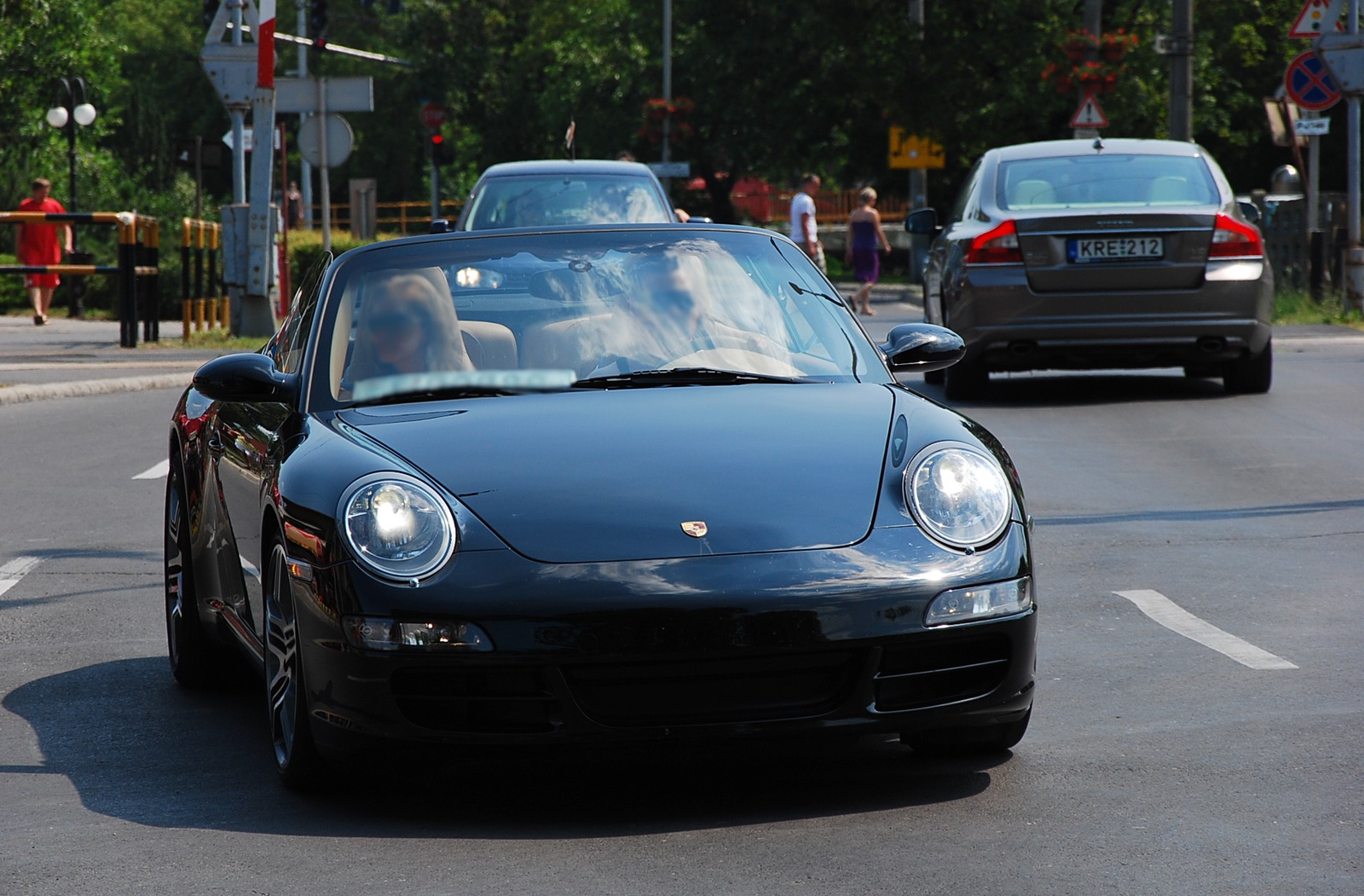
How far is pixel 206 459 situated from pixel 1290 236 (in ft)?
78.1

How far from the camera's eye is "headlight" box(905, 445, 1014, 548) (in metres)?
4.56

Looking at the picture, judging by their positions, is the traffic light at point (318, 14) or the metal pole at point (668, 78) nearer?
the traffic light at point (318, 14)

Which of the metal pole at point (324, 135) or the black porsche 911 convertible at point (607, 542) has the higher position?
the metal pole at point (324, 135)

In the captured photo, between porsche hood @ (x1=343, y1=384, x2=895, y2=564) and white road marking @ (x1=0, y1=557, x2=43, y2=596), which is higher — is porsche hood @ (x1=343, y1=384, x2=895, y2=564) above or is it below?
above

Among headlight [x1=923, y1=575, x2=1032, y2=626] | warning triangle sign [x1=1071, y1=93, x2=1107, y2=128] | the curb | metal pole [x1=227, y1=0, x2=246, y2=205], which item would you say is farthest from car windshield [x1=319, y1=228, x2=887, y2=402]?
warning triangle sign [x1=1071, y1=93, x2=1107, y2=128]

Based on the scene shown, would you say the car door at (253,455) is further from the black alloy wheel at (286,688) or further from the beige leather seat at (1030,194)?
the beige leather seat at (1030,194)

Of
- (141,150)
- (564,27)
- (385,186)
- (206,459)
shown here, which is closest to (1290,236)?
(206,459)

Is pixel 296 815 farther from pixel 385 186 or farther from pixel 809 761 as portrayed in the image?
pixel 385 186

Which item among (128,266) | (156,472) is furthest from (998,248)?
(128,266)

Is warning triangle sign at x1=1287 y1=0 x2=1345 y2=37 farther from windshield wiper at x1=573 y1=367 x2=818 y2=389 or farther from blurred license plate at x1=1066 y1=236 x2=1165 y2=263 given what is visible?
windshield wiper at x1=573 y1=367 x2=818 y2=389

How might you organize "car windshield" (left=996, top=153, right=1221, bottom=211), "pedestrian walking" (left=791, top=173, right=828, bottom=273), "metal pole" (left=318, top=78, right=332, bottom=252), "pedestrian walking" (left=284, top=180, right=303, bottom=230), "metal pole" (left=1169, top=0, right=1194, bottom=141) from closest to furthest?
"car windshield" (left=996, top=153, right=1221, bottom=211) → "metal pole" (left=318, top=78, right=332, bottom=252) → "metal pole" (left=1169, top=0, right=1194, bottom=141) → "pedestrian walking" (left=791, top=173, right=828, bottom=273) → "pedestrian walking" (left=284, top=180, right=303, bottom=230)

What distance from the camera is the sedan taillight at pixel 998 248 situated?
45.3ft

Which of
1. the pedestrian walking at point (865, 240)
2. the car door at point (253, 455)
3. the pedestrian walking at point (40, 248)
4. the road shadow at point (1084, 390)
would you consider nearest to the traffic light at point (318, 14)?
the pedestrian walking at point (40, 248)

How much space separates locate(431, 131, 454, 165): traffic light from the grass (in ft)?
96.0
